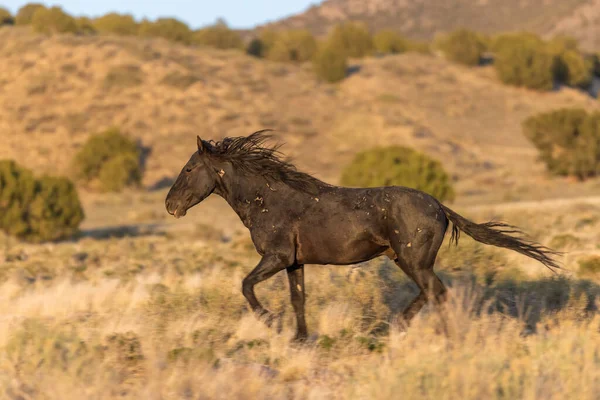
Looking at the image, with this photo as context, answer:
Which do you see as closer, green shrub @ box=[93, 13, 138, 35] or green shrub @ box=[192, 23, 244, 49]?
green shrub @ box=[93, 13, 138, 35]

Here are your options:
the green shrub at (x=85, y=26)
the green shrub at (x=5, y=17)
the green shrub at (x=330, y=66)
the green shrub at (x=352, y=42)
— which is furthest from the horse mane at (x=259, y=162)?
the green shrub at (x=5, y=17)

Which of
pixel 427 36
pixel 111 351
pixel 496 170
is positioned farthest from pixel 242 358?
pixel 427 36

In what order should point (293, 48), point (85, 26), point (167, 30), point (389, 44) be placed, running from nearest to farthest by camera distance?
point (85, 26)
point (293, 48)
point (167, 30)
point (389, 44)

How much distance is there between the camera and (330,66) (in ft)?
225

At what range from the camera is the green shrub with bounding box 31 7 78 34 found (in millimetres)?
69875

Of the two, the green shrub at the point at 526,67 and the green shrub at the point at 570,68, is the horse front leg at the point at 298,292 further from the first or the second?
the green shrub at the point at 570,68

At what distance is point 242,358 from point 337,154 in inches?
1888

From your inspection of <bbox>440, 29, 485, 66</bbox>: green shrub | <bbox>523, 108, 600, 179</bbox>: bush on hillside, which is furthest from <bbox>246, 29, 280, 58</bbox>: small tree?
<bbox>523, 108, 600, 179</bbox>: bush on hillside

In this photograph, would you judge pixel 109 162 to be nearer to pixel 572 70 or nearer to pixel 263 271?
pixel 263 271

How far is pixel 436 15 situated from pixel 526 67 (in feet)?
329

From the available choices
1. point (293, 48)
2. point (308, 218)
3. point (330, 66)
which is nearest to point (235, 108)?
point (330, 66)

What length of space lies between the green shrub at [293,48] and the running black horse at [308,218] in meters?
71.0

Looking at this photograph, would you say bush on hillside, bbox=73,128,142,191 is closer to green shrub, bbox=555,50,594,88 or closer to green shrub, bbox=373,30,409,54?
green shrub, bbox=373,30,409,54

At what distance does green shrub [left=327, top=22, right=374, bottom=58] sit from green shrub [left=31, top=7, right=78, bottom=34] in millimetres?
24282
